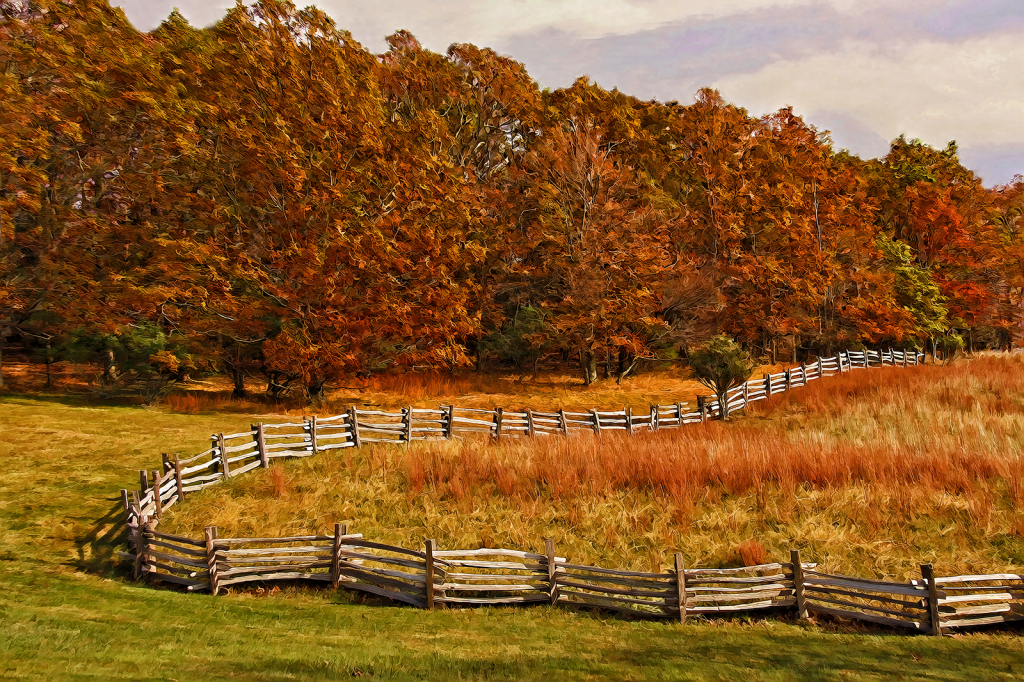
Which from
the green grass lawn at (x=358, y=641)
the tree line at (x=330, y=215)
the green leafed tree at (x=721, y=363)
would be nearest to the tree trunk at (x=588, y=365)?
the tree line at (x=330, y=215)

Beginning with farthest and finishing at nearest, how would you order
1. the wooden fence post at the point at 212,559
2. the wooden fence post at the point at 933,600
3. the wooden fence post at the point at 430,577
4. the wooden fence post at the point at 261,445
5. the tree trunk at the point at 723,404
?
the tree trunk at the point at 723,404 → the wooden fence post at the point at 261,445 → the wooden fence post at the point at 212,559 → the wooden fence post at the point at 430,577 → the wooden fence post at the point at 933,600

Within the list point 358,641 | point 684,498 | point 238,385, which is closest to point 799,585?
point 684,498

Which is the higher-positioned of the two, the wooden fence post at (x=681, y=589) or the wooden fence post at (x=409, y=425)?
the wooden fence post at (x=409, y=425)

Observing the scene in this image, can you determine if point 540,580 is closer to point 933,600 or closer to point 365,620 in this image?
point 365,620

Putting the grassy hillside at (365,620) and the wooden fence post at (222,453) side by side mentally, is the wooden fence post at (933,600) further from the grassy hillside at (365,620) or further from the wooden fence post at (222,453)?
the wooden fence post at (222,453)

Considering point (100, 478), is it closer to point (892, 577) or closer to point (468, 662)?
point (468, 662)

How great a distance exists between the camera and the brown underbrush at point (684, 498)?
10656 millimetres

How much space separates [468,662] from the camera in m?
7.27

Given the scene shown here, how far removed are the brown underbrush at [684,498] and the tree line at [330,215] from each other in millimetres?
10805

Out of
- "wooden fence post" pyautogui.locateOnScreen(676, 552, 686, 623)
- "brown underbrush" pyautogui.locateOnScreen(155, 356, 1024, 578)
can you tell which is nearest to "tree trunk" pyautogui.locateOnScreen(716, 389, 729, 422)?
"brown underbrush" pyautogui.locateOnScreen(155, 356, 1024, 578)

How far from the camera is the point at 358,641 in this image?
7.91 metres

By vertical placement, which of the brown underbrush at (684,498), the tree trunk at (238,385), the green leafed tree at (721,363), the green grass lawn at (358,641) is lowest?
the green grass lawn at (358,641)

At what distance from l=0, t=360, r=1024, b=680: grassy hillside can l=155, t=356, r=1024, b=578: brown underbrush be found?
74 mm

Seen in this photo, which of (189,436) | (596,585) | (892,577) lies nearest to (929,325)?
(892,577)
